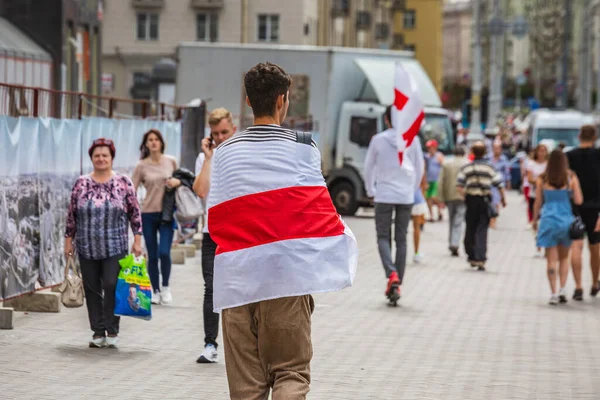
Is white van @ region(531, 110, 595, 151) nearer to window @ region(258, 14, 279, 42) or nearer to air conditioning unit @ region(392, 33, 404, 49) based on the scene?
window @ region(258, 14, 279, 42)

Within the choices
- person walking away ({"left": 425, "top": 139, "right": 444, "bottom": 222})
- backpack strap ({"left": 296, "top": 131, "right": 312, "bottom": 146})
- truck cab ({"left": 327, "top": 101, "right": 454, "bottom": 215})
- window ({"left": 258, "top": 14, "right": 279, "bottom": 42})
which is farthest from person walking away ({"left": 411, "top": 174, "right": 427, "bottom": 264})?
window ({"left": 258, "top": 14, "right": 279, "bottom": 42})

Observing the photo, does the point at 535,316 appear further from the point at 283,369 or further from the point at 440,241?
the point at 440,241

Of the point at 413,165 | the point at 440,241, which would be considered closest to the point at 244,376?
the point at 413,165

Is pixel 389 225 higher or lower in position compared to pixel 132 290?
higher

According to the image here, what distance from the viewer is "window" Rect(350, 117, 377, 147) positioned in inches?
1136

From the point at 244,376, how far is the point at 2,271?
5.94 m

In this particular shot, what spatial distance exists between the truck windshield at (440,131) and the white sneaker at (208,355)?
70.2 feet

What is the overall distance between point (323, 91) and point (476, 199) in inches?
460

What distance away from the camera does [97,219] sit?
9.92 metres

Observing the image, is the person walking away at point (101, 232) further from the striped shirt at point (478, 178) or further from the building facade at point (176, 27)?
the building facade at point (176, 27)

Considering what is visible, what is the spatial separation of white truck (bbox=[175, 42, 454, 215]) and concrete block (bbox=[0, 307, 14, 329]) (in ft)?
59.2

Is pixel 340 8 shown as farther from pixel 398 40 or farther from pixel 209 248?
pixel 209 248

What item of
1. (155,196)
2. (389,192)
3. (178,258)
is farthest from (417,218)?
(155,196)

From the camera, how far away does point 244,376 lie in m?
5.46
